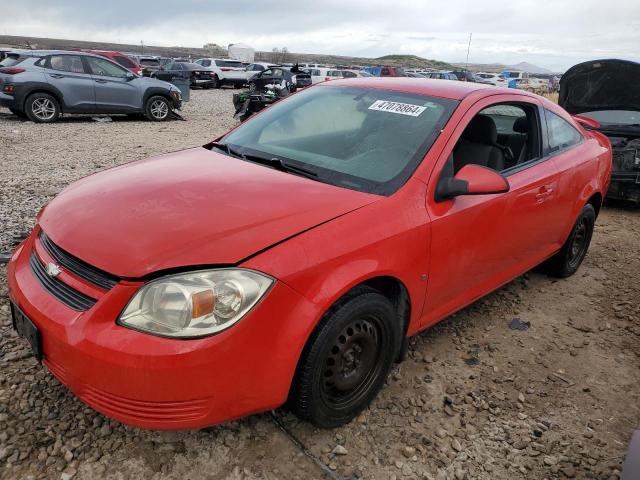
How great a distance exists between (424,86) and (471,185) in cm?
92

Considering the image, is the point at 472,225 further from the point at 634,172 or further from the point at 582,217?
the point at 634,172

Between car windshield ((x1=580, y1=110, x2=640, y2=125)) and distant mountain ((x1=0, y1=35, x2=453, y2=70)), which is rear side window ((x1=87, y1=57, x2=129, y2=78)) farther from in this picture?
distant mountain ((x1=0, y1=35, x2=453, y2=70))

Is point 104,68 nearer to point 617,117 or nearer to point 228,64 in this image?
point 617,117

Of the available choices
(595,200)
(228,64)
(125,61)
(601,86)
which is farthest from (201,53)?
(595,200)

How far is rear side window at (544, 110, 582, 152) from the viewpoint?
367cm

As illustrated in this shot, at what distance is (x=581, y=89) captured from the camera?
696 centimetres

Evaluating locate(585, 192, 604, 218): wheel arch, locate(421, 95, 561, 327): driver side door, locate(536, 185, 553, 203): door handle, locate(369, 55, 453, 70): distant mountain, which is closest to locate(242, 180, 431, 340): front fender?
locate(421, 95, 561, 327): driver side door

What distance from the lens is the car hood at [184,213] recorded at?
1.89 m

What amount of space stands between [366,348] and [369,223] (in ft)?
1.97

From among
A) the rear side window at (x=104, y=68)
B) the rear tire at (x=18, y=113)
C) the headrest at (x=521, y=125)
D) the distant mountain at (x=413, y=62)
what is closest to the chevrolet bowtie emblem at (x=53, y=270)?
the headrest at (x=521, y=125)

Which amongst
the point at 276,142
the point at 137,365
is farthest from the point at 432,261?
the point at 137,365

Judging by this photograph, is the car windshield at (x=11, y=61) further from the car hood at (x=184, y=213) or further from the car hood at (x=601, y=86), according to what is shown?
the car hood at (x=601, y=86)

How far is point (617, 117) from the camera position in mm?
6660

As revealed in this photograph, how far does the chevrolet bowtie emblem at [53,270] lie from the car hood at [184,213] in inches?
3.4
